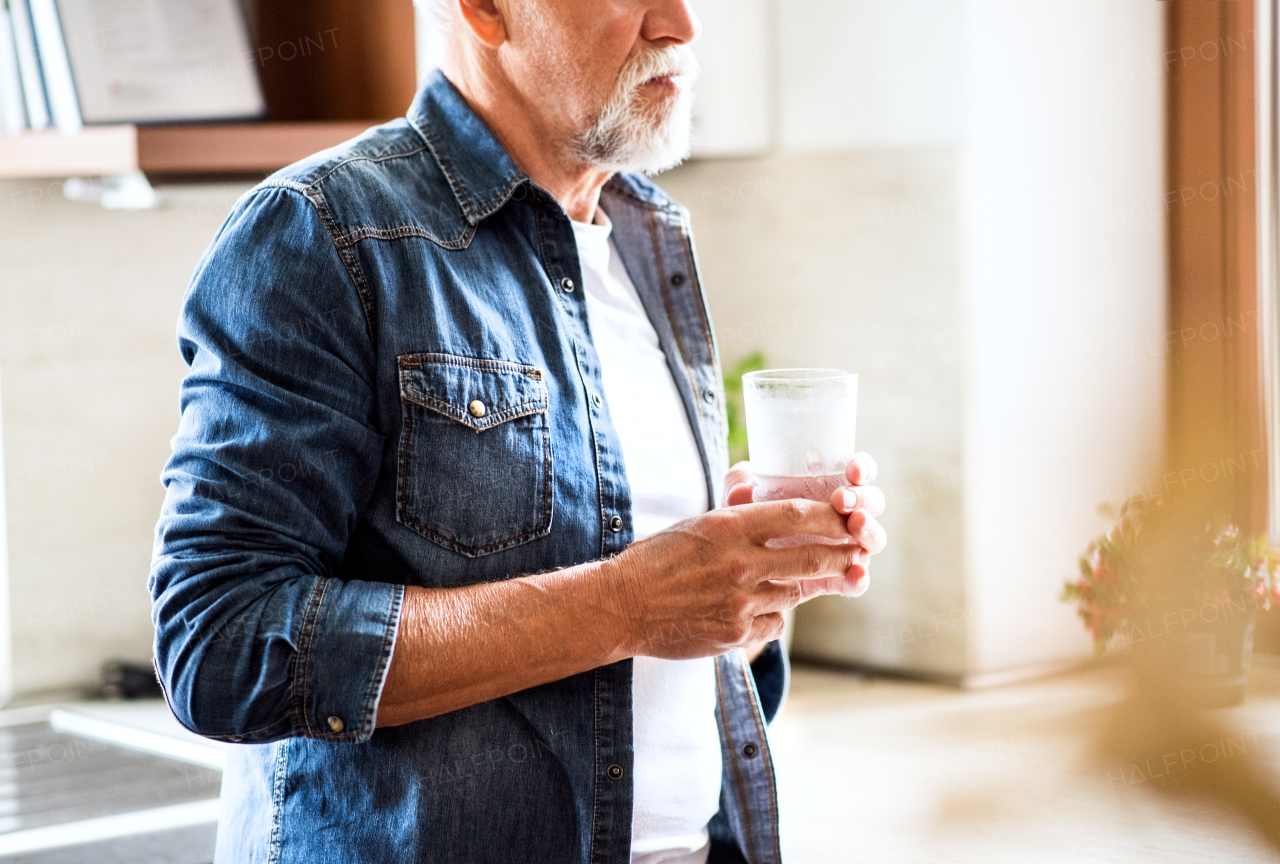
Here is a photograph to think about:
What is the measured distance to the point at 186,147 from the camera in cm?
130

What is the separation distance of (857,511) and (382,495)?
1.06 ft

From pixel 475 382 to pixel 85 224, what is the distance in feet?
4.02

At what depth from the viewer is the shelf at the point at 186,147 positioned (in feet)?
4.20

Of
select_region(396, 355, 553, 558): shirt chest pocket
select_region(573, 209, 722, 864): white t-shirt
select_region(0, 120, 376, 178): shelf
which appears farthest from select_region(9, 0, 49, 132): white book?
select_region(396, 355, 553, 558): shirt chest pocket

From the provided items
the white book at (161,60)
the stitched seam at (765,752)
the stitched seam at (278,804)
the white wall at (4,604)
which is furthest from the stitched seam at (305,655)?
the white wall at (4,604)

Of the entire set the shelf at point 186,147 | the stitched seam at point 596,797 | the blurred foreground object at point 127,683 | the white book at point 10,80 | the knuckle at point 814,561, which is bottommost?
the blurred foreground object at point 127,683

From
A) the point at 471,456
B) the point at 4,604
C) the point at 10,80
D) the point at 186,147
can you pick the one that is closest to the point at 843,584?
the point at 471,456

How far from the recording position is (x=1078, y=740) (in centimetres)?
159

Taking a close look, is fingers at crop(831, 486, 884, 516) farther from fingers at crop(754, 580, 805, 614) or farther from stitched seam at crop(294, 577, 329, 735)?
stitched seam at crop(294, 577, 329, 735)

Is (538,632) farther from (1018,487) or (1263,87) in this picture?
(1018,487)

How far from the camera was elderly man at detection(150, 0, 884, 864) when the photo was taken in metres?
0.67

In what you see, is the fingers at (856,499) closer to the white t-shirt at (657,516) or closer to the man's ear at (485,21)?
the white t-shirt at (657,516)

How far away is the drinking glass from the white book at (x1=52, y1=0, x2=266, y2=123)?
99 centimetres

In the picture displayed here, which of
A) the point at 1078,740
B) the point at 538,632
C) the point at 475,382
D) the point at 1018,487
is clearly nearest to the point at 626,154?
the point at 475,382
